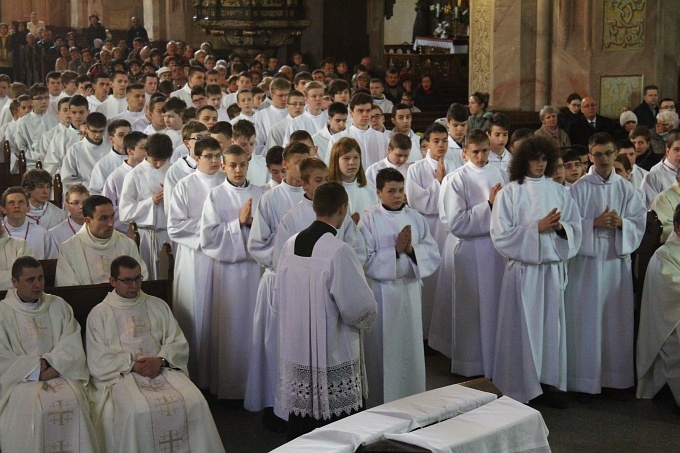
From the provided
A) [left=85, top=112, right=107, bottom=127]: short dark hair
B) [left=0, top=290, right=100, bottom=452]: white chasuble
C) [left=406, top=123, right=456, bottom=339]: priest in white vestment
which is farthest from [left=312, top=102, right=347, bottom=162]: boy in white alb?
[left=0, top=290, right=100, bottom=452]: white chasuble

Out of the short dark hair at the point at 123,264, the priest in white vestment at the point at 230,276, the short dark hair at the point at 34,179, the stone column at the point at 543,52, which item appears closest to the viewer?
the short dark hair at the point at 123,264

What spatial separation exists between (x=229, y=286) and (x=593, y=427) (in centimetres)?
265

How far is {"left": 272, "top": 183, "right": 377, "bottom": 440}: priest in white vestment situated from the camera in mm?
5824

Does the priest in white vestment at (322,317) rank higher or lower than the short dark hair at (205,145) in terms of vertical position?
lower

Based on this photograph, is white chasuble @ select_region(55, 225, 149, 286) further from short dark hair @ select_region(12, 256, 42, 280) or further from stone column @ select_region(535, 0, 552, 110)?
stone column @ select_region(535, 0, 552, 110)

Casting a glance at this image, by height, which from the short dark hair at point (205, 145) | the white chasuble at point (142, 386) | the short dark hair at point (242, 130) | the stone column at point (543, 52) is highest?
the stone column at point (543, 52)

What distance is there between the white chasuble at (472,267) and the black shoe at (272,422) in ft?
5.72

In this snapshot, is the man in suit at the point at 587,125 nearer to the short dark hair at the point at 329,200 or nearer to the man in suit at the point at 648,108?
the man in suit at the point at 648,108

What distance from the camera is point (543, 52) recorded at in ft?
47.6

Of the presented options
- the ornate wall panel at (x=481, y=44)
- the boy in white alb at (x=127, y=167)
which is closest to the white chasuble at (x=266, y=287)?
the boy in white alb at (x=127, y=167)

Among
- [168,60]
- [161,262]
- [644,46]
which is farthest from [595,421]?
[168,60]

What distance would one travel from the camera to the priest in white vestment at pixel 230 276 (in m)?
7.60

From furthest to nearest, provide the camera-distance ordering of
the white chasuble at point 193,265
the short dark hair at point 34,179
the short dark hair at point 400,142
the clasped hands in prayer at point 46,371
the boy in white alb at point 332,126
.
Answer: the boy in white alb at point 332,126 < the short dark hair at point 400,142 < the short dark hair at point 34,179 < the white chasuble at point 193,265 < the clasped hands in prayer at point 46,371

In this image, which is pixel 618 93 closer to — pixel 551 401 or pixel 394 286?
pixel 551 401
